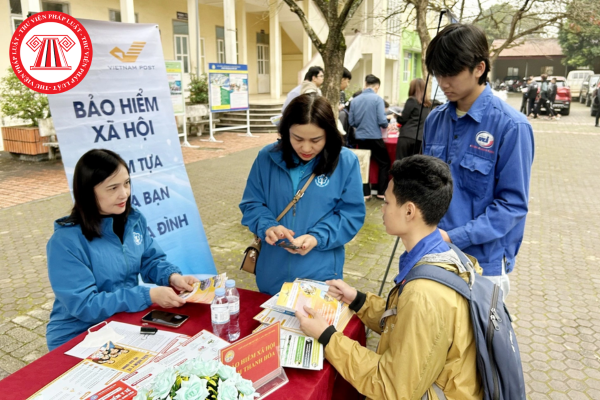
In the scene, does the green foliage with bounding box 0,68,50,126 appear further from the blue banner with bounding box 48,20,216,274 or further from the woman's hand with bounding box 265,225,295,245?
the woman's hand with bounding box 265,225,295,245

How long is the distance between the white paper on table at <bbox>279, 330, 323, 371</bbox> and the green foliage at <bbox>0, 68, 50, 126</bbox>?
945 centimetres

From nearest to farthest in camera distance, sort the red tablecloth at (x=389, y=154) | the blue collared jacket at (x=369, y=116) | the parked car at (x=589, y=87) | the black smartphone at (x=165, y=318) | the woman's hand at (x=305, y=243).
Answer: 1. the black smartphone at (x=165, y=318)
2. the woman's hand at (x=305, y=243)
3. the blue collared jacket at (x=369, y=116)
4. the red tablecloth at (x=389, y=154)
5. the parked car at (x=589, y=87)

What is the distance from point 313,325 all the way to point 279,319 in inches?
9.7

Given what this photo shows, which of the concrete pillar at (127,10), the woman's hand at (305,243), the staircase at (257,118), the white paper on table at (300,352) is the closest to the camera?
the white paper on table at (300,352)

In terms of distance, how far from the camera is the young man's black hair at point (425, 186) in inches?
66.3

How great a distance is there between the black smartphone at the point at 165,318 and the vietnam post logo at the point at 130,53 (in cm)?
183

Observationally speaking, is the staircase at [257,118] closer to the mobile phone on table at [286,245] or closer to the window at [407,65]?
the mobile phone on table at [286,245]

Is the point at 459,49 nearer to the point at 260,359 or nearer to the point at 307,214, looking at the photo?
the point at 307,214

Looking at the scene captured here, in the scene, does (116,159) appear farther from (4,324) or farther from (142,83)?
(4,324)

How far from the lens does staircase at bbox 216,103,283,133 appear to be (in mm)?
15648

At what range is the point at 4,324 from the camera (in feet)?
12.1

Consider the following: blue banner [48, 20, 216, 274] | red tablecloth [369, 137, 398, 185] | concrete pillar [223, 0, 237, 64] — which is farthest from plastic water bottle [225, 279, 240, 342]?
concrete pillar [223, 0, 237, 64]

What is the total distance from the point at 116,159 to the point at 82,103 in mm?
902

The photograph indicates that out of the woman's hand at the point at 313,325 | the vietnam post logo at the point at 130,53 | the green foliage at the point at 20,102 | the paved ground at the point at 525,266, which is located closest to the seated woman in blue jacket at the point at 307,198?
the woman's hand at the point at 313,325
